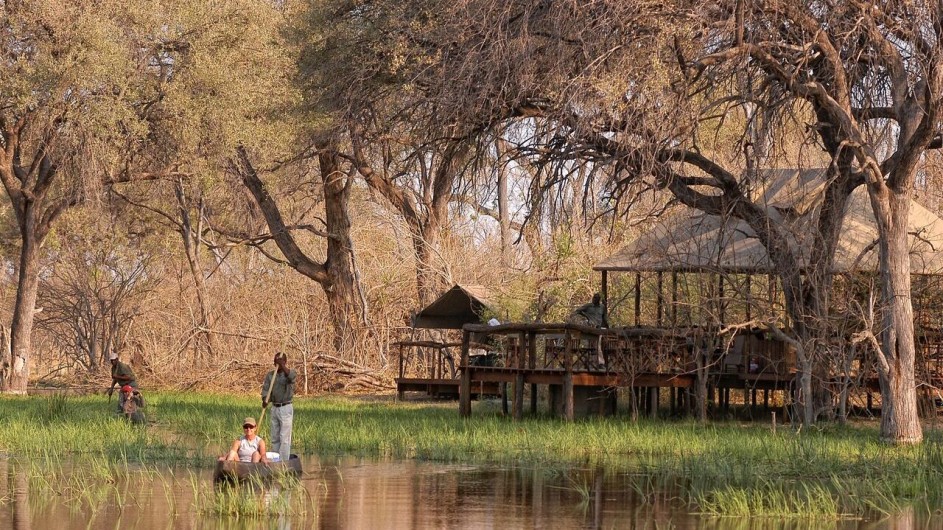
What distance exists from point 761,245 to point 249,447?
12815 millimetres

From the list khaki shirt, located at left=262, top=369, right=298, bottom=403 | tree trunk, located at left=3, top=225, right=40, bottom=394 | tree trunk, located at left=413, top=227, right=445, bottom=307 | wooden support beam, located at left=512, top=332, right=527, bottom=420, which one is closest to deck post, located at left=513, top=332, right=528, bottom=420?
wooden support beam, located at left=512, top=332, right=527, bottom=420

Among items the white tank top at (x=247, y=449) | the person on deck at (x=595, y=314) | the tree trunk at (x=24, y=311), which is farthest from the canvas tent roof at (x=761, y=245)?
the tree trunk at (x=24, y=311)

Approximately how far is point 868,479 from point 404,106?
1180 centimetres

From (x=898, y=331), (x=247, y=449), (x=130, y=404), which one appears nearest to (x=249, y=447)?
(x=247, y=449)

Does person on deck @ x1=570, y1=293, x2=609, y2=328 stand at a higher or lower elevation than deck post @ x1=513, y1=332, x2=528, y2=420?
higher

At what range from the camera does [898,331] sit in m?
19.3

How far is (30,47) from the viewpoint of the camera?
102ft

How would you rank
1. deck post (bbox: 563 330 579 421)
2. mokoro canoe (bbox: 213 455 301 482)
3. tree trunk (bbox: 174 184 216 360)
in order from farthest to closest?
1. tree trunk (bbox: 174 184 216 360)
2. deck post (bbox: 563 330 579 421)
3. mokoro canoe (bbox: 213 455 301 482)

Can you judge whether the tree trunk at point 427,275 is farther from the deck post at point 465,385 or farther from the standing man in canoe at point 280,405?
the standing man in canoe at point 280,405

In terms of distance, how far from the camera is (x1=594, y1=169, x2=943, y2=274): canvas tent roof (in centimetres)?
2342

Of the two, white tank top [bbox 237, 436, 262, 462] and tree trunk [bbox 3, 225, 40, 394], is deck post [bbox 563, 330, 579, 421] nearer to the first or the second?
white tank top [bbox 237, 436, 262, 462]

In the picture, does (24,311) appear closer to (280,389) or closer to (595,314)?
(595,314)

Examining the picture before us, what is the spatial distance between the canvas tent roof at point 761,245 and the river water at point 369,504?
8.09 m

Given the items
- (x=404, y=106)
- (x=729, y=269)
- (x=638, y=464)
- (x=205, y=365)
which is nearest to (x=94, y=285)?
(x=205, y=365)
